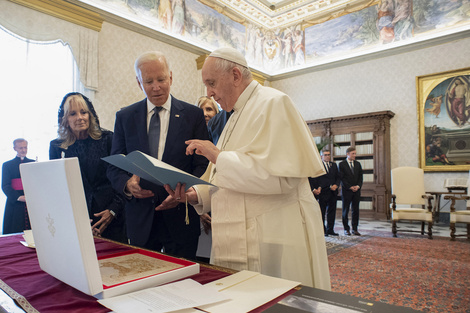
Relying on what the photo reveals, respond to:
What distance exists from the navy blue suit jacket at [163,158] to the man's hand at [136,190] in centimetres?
7

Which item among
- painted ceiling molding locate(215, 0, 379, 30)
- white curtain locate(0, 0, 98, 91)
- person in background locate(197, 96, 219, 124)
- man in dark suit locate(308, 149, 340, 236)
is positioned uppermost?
painted ceiling molding locate(215, 0, 379, 30)

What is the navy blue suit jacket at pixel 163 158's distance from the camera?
194cm

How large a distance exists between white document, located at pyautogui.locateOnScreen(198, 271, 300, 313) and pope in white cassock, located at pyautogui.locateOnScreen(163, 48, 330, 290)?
1.29 ft

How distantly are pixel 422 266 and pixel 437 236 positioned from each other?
3.26 metres

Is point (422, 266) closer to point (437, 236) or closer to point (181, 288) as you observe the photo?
point (437, 236)

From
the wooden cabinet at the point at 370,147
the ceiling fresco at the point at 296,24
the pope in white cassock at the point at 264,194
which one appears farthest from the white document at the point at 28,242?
the wooden cabinet at the point at 370,147

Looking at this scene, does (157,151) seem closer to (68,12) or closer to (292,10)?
(68,12)

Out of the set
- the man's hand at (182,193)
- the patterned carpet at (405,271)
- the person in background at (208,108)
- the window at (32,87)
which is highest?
the window at (32,87)

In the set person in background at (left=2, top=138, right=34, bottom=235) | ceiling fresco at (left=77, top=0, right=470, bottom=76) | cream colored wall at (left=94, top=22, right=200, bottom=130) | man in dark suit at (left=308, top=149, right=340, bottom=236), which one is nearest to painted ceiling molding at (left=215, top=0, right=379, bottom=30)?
ceiling fresco at (left=77, top=0, right=470, bottom=76)

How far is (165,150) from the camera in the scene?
202 centimetres

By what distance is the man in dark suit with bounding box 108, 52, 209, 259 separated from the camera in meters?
1.93

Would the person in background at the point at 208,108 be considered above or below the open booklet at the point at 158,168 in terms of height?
above

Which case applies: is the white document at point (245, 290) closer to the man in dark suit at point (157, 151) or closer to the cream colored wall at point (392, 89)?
the man in dark suit at point (157, 151)

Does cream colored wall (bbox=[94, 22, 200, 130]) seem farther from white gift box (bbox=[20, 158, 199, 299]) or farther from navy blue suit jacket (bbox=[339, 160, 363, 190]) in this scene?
white gift box (bbox=[20, 158, 199, 299])
